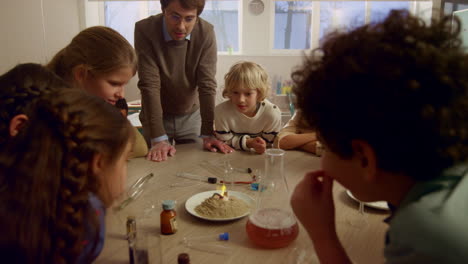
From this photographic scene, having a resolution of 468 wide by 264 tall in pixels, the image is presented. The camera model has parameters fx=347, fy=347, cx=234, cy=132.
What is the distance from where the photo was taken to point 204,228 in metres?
0.98

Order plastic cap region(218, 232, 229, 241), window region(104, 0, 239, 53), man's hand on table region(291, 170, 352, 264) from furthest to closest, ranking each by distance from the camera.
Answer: window region(104, 0, 239, 53) < plastic cap region(218, 232, 229, 241) < man's hand on table region(291, 170, 352, 264)

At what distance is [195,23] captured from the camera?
6.80 feet

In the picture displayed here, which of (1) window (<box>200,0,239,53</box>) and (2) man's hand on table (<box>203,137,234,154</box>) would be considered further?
Answer: (1) window (<box>200,0,239,53</box>)

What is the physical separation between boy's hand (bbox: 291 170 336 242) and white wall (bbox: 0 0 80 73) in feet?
9.59

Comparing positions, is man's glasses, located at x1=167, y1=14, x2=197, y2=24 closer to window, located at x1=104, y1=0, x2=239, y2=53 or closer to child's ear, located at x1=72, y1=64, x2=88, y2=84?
child's ear, located at x1=72, y1=64, x2=88, y2=84

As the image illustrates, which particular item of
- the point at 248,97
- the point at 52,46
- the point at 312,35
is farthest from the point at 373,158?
the point at 312,35

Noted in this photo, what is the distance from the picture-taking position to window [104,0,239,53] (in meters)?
4.32

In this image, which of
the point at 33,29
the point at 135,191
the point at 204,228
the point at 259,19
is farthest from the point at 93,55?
the point at 259,19

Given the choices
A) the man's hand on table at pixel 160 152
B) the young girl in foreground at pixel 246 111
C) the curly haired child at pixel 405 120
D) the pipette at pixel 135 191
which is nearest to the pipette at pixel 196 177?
the pipette at pixel 135 191

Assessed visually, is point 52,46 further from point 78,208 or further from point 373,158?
point 373,158

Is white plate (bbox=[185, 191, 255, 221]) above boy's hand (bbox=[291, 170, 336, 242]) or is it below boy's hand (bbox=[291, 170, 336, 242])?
below

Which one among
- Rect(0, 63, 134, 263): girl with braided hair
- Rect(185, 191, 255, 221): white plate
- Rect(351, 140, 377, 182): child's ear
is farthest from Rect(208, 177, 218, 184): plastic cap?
Rect(351, 140, 377, 182): child's ear

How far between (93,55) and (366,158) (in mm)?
1061

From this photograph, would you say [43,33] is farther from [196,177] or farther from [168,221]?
[168,221]
